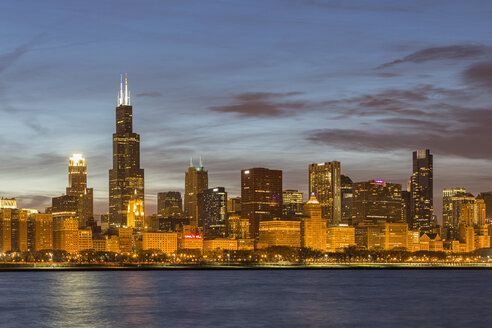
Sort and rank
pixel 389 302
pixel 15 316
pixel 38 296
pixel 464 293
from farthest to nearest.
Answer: pixel 464 293 < pixel 38 296 < pixel 389 302 < pixel 15 316

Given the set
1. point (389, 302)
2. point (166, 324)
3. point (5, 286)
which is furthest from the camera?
point (5, 286)

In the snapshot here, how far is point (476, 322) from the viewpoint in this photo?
284 feet

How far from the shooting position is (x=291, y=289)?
13612cm

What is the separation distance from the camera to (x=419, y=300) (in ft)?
371

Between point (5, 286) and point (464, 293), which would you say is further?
point (5, 286)

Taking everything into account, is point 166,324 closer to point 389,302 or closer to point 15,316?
point 15,316

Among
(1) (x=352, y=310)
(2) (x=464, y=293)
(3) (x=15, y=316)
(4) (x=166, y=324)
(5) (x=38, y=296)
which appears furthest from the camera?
(2) (x=464, y=293)

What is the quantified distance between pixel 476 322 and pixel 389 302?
23502 millimetres

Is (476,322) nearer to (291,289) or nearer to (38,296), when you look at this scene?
(291,289)

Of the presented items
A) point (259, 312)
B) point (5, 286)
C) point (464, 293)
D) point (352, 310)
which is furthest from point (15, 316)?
point (464, 293)

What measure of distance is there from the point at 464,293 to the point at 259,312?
150 ft

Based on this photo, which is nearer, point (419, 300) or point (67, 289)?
point (419, 300)

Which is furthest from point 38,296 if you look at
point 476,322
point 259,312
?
point 476,322

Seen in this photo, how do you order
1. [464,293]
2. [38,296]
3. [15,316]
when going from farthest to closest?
[464,293], [38,296], [15,316]
